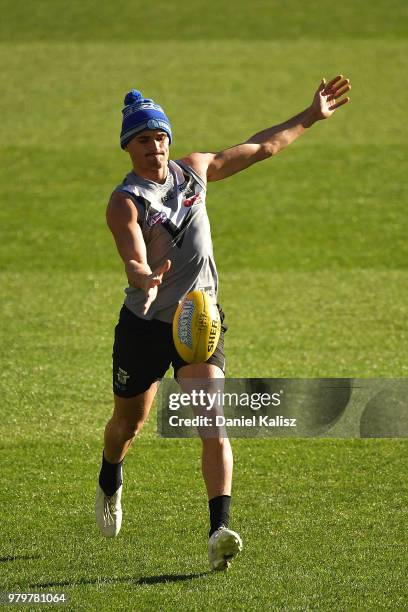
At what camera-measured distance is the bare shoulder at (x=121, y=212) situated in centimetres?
608

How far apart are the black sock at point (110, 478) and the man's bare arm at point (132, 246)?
124 cm

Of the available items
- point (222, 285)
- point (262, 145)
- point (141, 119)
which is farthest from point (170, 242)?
point (222, 285)

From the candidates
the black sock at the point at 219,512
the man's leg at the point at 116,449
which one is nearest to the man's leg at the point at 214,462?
the black sock at the point at 219,512

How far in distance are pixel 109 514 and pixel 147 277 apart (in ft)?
5.14

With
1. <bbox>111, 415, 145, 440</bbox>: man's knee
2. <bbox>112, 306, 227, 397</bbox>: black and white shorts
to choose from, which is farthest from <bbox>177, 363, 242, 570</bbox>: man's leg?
<bbox>111, 415, 145, 440</bbox>: man's knee

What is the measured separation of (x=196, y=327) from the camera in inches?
236

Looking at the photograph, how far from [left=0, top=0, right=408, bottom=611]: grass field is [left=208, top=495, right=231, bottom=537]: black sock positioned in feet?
0.84

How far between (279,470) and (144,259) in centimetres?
239

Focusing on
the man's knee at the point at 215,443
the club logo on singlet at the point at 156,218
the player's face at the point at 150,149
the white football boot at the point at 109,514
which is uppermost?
the player's face at the point at 150,149

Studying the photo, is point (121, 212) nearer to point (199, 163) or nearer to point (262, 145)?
point (199, 163)

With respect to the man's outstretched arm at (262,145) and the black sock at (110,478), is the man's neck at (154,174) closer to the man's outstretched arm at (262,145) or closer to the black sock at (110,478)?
the man's outstretched arm at (262,145)

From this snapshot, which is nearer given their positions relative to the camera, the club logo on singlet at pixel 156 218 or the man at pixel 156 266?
the man at pixel 156 266

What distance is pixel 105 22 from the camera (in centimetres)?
2773

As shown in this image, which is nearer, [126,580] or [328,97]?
[126,580]
